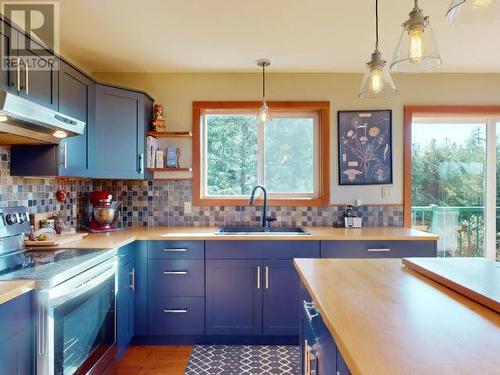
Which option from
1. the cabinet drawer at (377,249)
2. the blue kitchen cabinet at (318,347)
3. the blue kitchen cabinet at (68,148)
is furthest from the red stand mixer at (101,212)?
the blue kitchen cabinet at (318,347)

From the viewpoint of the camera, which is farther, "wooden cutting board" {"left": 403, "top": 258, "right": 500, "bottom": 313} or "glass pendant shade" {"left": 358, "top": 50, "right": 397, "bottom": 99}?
"glass pendant shade" {"left": 358, "top": 50, "right": 397, "bottom": 99}

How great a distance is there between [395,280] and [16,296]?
1498 mm

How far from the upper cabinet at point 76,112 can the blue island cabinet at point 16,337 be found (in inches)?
40.3

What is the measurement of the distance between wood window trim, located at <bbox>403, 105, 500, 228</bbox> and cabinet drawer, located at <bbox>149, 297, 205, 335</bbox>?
2031mm

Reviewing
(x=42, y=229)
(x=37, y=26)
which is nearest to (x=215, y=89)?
(x=37, y=26)

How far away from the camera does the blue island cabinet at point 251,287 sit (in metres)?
2.55

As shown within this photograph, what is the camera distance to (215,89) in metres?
3.12

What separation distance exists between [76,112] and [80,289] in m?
1.29

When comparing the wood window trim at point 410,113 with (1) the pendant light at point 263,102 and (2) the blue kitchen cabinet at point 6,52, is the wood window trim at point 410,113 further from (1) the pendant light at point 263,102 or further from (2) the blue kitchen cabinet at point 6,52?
(2) the blue kitchen cabinet at point 6,52

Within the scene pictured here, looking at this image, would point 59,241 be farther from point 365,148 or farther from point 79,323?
point 365,148

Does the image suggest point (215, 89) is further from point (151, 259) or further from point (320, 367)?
point (320, 367)

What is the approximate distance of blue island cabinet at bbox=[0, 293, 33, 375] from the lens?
4.06 feet

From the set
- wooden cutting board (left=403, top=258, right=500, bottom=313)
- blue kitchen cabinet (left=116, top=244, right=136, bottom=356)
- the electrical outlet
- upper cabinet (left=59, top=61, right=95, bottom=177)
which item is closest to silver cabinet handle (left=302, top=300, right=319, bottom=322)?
wooden cutting board (left=403, top=258, right=500, bottom=313)

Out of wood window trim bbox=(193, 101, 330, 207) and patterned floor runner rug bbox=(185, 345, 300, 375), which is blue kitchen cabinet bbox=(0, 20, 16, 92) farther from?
patterned floor runner rug bbox=(185, 345, 300, 375)
